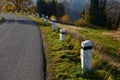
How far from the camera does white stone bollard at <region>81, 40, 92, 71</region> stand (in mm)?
7879

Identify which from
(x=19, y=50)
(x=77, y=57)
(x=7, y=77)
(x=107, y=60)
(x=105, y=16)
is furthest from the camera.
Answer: (x=105, y=16)

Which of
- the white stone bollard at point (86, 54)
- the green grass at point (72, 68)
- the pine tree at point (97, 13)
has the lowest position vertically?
the pine tree at point (97, 13)

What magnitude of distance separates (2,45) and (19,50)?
5.04 feet

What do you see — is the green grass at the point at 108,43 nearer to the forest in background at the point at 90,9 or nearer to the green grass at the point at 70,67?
the green grass at the point at 70,67

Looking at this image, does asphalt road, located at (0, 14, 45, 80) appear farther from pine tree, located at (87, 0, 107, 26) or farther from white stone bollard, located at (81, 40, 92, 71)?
pine tree, located at (87, 0, 107, 26)

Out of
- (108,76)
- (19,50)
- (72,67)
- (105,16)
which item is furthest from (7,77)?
(105,16)

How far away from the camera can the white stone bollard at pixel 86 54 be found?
25.8ft

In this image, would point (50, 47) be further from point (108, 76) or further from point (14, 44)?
point (108, 76)

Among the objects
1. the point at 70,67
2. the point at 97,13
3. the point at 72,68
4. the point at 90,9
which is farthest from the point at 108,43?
the point at 90,9

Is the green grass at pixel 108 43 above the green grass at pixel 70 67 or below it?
below

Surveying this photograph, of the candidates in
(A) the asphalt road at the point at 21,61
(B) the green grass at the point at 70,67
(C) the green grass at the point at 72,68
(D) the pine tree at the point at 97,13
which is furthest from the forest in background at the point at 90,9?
(C) the green grass at the point at 72,68

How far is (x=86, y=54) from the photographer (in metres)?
7.97

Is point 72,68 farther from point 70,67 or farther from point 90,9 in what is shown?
point 90,9

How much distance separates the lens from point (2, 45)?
1244cm
